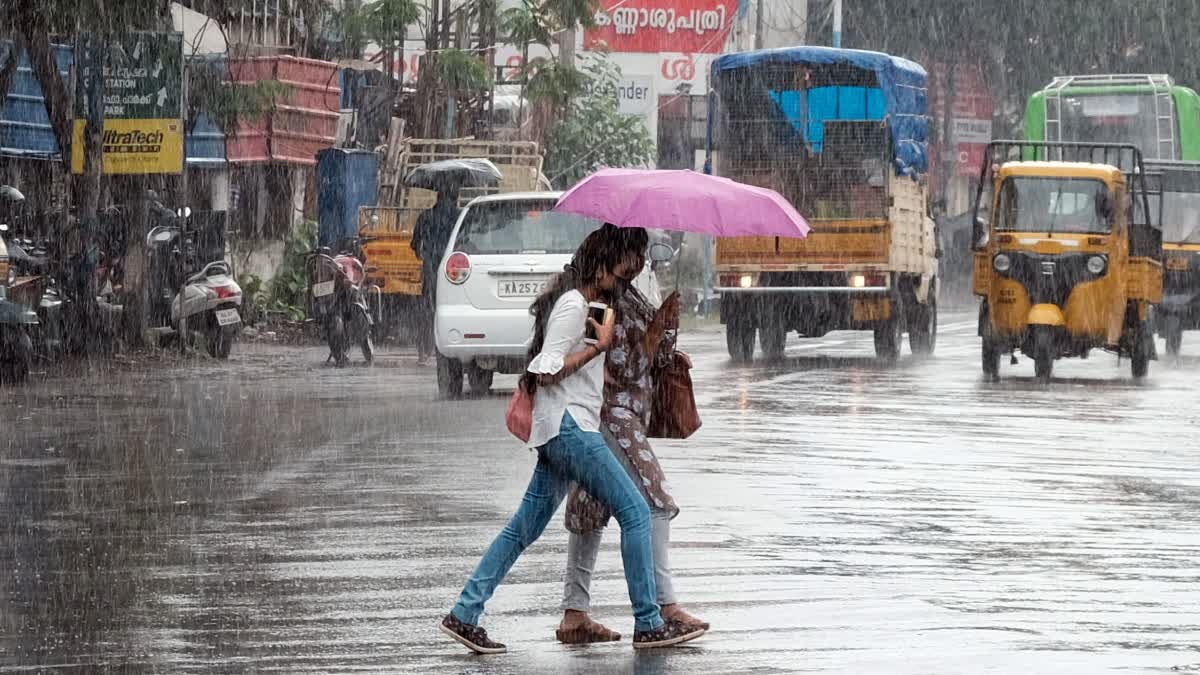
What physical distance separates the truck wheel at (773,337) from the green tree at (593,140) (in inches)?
521

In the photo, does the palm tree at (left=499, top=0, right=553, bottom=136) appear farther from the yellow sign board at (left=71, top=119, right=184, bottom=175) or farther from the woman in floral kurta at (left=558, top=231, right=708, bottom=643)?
the woman in floral kurta at (left=558, top=231, right=708, bottom=643)

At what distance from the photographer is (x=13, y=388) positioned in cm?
1941

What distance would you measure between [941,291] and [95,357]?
105 ft

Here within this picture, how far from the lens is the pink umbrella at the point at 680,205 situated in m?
7.95

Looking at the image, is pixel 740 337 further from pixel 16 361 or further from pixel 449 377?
pixel 16 361

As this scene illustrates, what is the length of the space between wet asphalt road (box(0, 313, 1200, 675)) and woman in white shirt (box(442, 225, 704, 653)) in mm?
153

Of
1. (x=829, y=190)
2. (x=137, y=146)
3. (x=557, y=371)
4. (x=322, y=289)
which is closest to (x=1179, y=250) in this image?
(x=829, y=190)

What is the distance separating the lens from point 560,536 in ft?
36.0

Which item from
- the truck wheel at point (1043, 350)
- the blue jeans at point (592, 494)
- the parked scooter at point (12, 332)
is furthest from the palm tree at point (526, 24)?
the blue jeans at point (592, 494)

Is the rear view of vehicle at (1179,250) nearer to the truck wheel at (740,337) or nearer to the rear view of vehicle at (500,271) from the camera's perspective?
the truck wheel at (740,337)

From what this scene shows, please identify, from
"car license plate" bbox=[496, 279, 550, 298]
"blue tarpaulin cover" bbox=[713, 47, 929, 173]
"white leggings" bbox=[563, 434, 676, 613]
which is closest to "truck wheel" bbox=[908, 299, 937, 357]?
"blue tarpaulin cover" bbox=[713, 47, 929, 173]

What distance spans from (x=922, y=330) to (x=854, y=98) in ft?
9.41

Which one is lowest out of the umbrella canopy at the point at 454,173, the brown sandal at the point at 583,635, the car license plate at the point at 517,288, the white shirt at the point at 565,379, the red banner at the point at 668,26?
the brown sandal at the point at 583,635

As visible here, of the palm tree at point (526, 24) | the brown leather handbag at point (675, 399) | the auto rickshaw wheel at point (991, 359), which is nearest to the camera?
the brown leather handbag at point (675, 399)
